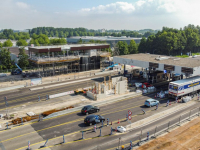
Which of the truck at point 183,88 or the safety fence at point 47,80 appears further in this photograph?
the safety fence at point 47,80

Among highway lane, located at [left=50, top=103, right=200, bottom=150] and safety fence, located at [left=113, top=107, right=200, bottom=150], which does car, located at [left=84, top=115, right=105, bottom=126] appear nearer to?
highway lane, located at [left=50, top=103, right=200, bottom=150]

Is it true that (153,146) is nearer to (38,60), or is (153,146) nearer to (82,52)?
(38,60)

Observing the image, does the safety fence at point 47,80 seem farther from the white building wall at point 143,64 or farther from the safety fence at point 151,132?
the safety fence at point 151,132

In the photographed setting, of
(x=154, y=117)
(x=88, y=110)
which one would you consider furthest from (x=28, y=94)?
(x=154, y=117)

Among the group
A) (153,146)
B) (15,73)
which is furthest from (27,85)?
(153,146)

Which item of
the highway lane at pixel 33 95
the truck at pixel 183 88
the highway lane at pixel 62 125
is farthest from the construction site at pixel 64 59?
the truck at pixel 183 88
